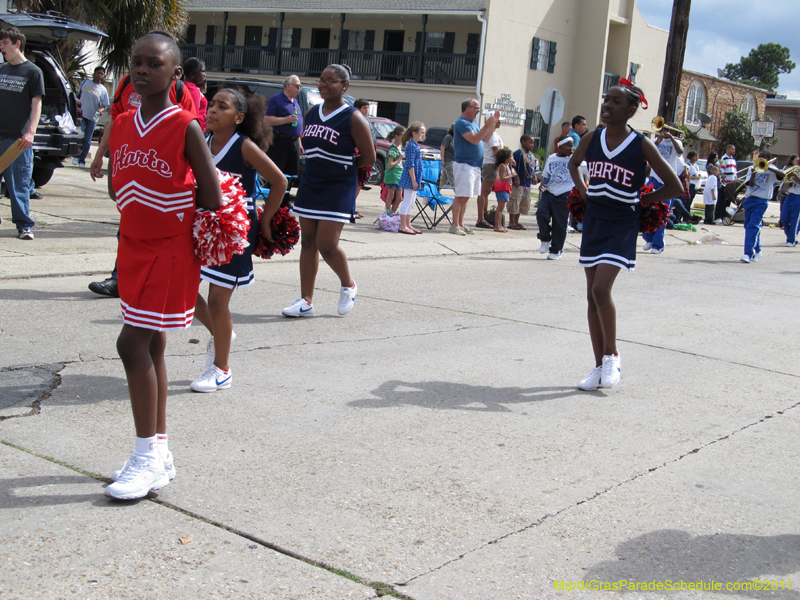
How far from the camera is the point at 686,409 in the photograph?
16.8 feet

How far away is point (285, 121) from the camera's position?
11.4m

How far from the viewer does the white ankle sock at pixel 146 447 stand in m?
3.37

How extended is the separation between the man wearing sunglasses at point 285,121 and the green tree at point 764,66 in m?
119

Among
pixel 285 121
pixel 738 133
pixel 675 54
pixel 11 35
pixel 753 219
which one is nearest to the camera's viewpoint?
pixel 11 35

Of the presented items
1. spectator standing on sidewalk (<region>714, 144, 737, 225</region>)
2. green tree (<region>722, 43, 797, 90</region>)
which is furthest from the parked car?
green tree (<region>722, 43, 797, 90</region>)

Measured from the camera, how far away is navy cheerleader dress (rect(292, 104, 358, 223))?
22.0ft

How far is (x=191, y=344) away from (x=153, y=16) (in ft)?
45.1

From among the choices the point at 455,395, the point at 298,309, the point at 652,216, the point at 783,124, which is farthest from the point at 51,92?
the point at 783,124

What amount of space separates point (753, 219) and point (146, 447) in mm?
12382

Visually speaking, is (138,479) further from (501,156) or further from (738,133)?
(738,133)

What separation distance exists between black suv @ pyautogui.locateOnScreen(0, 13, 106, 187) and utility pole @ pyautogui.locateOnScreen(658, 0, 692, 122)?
12.1 meters

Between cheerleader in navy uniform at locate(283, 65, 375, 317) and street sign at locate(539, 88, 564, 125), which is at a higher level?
street sign at locate(539, 88, 564, 125)

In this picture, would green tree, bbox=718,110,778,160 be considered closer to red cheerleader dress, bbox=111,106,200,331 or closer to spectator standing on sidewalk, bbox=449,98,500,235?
spectator standing on sidewalk, bbox=449,98,500,235

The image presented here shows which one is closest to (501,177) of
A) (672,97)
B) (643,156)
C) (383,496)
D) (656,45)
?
(672,97)
